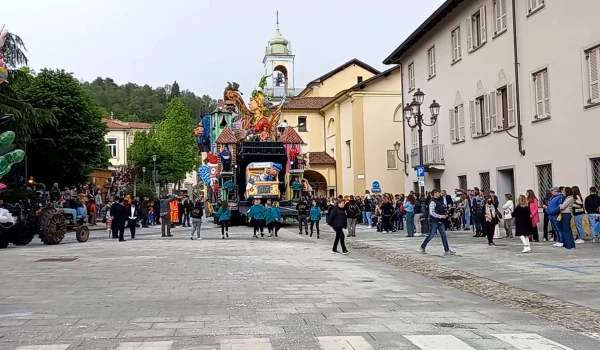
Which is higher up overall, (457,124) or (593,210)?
(457,124)

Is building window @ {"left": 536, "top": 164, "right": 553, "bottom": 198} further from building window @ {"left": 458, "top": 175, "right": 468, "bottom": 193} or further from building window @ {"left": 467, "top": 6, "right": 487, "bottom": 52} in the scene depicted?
building window @ {"left": 458, "top": 175, "right": 468, "bottom": 193}

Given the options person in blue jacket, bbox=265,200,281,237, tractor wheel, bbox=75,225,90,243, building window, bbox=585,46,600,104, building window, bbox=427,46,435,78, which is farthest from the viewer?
building window, bbox=427,46,435,78

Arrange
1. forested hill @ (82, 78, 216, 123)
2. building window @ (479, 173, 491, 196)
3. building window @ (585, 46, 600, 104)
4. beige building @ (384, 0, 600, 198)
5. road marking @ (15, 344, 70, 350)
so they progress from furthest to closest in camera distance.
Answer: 1. forested hill @ (82, 78, 216, 123)
2. building window @ (479, 173, 491, 196)
3. beige building @ (384, 0, 600, 198)
4. building window @ (585, 46, 600, 104)
5. road marking @ (15, 344, 70, 350)

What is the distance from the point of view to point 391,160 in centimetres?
4809

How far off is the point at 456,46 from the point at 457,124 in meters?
3.65

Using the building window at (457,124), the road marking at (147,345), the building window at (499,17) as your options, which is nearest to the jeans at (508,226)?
the building window at (499,17)

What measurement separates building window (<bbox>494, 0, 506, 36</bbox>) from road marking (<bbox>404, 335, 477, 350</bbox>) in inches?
791

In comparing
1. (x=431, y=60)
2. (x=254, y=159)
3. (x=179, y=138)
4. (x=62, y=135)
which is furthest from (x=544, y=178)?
(x=179, y=138)

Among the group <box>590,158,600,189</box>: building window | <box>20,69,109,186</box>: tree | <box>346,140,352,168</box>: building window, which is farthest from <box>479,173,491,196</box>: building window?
<box>20,69,109,186</box>: tree

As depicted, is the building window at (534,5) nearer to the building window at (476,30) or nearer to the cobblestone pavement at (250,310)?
the building window at (476,30)

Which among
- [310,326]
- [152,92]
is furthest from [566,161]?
[152,92]

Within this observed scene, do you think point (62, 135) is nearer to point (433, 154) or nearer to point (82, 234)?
point (82, 234)

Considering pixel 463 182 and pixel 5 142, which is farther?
pixel 463 182

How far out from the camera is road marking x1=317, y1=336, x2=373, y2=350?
6793 mm
